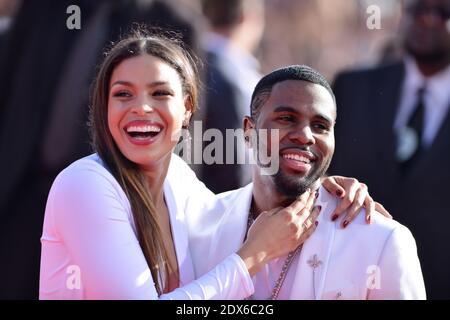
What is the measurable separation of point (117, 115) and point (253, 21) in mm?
2829

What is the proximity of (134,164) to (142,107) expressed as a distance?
9.3 inches

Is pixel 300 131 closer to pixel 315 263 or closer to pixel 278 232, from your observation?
pixel 278 232

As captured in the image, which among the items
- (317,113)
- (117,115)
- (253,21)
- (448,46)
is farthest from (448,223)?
(117,115)

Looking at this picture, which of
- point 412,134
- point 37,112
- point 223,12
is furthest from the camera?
point 223,12

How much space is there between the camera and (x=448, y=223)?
605 centimetres

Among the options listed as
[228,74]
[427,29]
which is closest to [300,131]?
[228,74]

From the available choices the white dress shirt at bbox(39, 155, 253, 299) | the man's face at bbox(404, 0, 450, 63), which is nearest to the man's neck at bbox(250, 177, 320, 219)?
the white dress shirt at bbox(39, 155, 253, 299)

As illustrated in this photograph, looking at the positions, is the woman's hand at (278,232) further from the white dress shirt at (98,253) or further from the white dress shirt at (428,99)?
the white dress shirt at (428,99)

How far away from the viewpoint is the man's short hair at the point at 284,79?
419 cm

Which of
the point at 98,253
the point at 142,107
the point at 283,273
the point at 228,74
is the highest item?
the point at 228,74

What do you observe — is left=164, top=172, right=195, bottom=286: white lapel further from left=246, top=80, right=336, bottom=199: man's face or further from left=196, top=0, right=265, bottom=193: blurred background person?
left=196, top=0, right=265, bottom=193: blurred background person

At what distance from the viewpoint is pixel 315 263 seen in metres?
4.02

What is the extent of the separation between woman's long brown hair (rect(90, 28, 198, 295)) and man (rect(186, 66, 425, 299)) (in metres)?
0.26

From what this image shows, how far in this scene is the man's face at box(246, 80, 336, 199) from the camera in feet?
13.5
